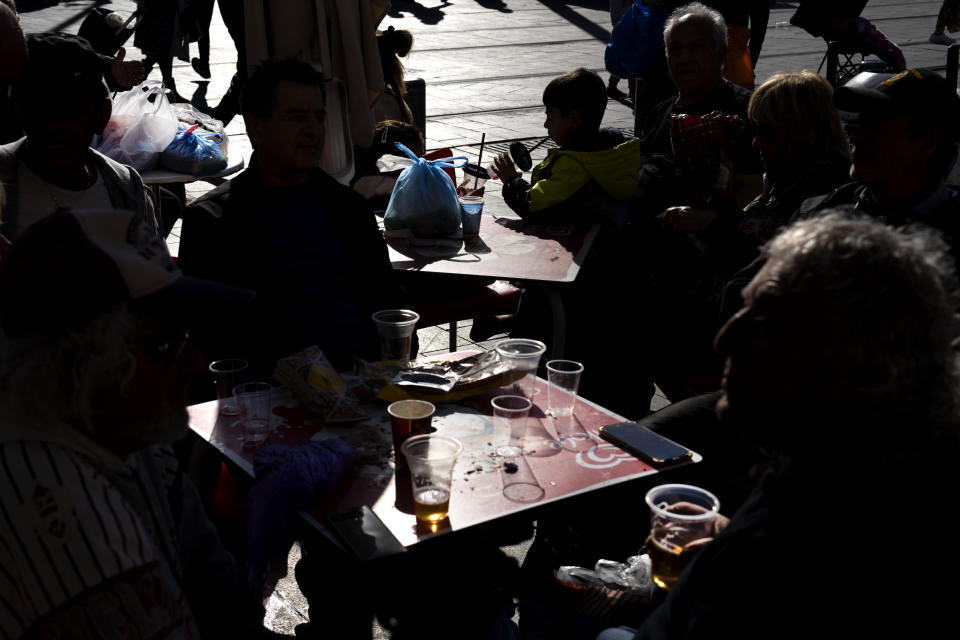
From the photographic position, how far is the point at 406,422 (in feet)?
8.31

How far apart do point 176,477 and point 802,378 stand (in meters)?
1.33

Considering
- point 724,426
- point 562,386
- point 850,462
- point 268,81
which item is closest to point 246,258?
point 268,81

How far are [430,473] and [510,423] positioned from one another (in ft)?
1.31

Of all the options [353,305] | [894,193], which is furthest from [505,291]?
[894,193]

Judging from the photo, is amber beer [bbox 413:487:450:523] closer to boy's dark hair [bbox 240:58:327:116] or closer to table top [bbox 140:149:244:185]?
boy's dark hair [bbox 240:58:327:116]

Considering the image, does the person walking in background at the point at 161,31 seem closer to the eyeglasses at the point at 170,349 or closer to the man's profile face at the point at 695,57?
the man's profile face at the point at 695,57

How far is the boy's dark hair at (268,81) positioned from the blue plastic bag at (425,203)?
0.73m

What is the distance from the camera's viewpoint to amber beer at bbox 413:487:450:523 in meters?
2.23

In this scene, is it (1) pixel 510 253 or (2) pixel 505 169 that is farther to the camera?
(2) pixel 505 169

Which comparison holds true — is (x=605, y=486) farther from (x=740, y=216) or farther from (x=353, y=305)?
(x=740, y=216)

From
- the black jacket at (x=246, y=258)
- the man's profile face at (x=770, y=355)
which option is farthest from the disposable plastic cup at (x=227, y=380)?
the man's profile face at (x=770, y=355)

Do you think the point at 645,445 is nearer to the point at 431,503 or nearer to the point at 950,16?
the point at 431,503

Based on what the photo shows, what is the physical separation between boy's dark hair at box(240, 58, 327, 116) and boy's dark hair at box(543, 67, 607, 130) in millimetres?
1266

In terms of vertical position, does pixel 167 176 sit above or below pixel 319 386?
below
